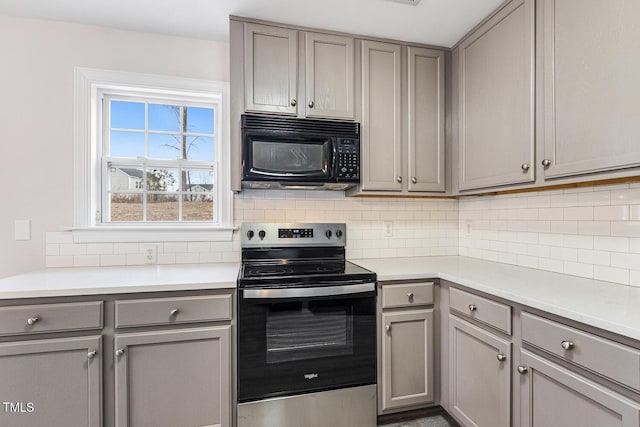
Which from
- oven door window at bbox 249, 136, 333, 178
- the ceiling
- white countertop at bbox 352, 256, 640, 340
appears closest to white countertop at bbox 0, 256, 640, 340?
white countertop at bbox 352, 256, 640, 340

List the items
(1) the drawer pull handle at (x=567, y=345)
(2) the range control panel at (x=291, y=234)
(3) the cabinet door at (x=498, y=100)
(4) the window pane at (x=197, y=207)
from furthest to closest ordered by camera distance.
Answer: (4) the window pane at (x=197, y=207) → (2) the range control panel at (x=291, y=234) → (3) the cabinet door at (x=498, y=100) → (1) the drawer pull handle at (x=567, y=345)

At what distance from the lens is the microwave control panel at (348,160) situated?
1962 mm

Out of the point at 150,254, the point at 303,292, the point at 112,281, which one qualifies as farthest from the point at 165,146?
the point at 303,292

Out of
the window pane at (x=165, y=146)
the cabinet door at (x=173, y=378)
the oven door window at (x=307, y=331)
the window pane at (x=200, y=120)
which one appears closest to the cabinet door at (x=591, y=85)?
the oven door window at (x=307, y=331)

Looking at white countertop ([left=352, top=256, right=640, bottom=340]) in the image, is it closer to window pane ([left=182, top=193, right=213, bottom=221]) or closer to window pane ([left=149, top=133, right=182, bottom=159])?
window pane ([left=182, top=193, right=213, bottom=221])

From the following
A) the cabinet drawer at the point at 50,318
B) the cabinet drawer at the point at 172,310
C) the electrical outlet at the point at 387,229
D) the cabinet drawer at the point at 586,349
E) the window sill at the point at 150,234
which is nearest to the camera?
the cabinet drawer at the point at 586,349

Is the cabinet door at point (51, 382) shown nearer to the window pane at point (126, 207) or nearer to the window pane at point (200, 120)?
the window pane at point (126, 207)

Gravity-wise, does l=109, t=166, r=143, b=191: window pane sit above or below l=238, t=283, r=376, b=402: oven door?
above

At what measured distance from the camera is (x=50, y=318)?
142cm

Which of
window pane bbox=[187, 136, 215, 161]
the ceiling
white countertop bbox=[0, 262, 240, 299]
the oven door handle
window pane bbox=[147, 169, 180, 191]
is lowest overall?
the oven door handle

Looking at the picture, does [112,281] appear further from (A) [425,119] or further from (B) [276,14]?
(A) [425,119]

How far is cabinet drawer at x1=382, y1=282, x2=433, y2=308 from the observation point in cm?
178

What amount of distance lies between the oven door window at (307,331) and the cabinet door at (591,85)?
1257 mm

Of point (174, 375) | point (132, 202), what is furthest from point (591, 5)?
point (132, 202)
